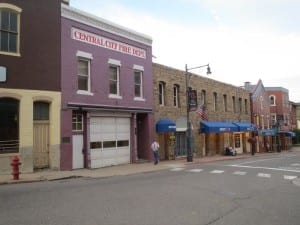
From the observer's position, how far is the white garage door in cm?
2181

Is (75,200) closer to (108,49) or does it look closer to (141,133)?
(108,49)

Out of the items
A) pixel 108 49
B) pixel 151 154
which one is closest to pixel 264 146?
pixel 151 154

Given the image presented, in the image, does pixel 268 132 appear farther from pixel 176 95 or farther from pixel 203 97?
pixel 176 95

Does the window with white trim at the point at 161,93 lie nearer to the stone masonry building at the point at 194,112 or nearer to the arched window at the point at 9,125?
the stone masonry building at the point at 194,112

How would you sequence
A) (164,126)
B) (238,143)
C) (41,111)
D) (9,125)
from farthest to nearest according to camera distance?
1. (238,143)
2. (164,126)
3. (41,111)
4. (9,125)

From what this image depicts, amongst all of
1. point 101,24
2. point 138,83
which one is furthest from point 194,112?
point 101,24

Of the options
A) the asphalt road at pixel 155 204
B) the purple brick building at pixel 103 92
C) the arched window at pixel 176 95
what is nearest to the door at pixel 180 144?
the arched window at pixel 176 95

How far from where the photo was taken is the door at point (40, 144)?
18688mm

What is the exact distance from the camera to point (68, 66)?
66.3 ft

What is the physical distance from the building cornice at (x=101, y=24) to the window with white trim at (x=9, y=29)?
2.77m

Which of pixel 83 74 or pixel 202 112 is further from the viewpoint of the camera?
pixel 202 112

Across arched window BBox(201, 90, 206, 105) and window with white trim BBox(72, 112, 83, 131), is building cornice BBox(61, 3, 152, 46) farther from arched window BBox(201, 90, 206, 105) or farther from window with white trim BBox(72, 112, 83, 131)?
arched window BBox(201, 90, 206, 105)

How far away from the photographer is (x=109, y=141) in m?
23.0

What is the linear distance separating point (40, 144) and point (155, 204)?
1044cm
